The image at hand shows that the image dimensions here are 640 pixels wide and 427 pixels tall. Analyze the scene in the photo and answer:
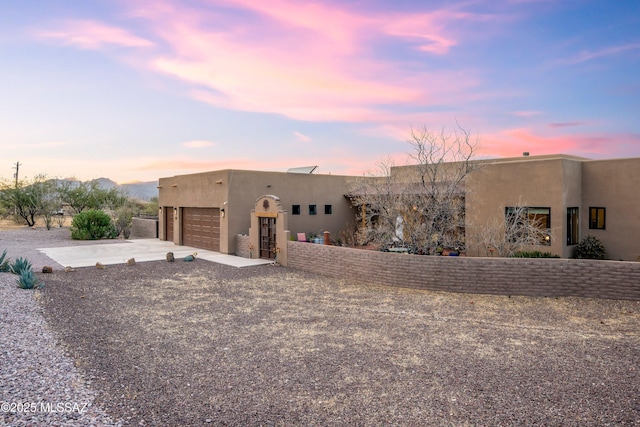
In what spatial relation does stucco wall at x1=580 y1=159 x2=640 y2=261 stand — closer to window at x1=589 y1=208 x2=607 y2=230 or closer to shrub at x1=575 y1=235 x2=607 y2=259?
window at x1=589 y1=208 x2=607 y2=230

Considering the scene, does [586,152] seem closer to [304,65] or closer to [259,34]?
[304,65]

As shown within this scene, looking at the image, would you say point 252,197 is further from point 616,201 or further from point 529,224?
point 616,201

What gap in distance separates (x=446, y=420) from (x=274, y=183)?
61.0ft

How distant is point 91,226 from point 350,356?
92.7 feet

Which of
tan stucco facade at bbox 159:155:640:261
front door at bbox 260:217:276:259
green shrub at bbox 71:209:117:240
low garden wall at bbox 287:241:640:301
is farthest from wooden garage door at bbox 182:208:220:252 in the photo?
low garden wall at bbox 287:241:640:301

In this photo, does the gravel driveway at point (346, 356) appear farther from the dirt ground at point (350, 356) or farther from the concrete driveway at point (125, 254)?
the concrete driveway at point (125, 254)

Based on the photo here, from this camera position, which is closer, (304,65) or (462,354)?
(462,354)

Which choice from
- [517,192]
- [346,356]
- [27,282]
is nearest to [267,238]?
[27,282]

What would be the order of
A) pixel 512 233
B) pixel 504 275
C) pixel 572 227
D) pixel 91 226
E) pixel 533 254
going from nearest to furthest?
1. pixel 504 275
2. pixel 512 233
3. pixel 533 254
4. pixel 572 227
5. pixel 91 226

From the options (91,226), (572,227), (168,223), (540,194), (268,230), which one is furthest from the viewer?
(91,226)

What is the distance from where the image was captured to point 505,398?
5766 mm

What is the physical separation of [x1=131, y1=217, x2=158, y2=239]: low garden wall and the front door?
1421 cm

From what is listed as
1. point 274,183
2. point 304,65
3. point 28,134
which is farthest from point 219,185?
point 28,134

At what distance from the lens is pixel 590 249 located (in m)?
16.4
